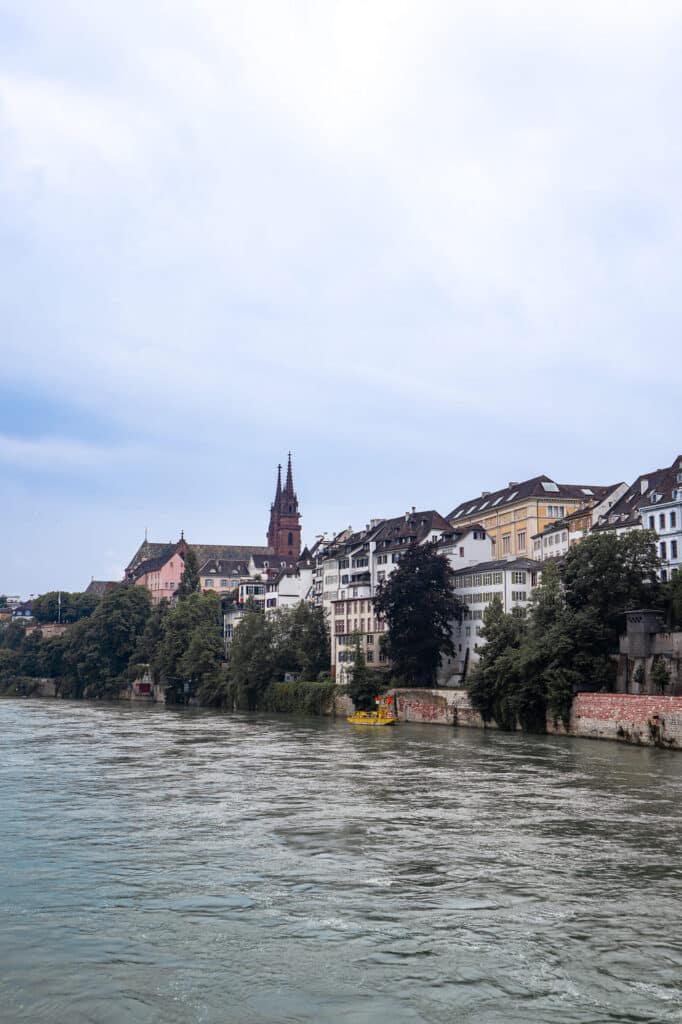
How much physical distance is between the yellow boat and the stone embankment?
403 centimetres

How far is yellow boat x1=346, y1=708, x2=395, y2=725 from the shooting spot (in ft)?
264

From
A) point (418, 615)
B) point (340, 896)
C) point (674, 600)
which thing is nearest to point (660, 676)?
point (674, 600)

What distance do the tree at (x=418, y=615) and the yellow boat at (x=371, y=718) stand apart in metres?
7.37

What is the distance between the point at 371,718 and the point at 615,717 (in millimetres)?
25064

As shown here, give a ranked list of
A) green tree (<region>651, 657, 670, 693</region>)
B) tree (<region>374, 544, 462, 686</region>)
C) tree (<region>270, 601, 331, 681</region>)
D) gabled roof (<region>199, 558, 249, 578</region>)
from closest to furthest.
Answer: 1. green tree (<region>651, 657, 670, 693</region>)
2. tree (<region>374, 544, 462, 686</region>)
3. tree (<region>270, 601, 331, 681</region>)
4. gabled roof (<region>199, 558, 249, 578</region>)

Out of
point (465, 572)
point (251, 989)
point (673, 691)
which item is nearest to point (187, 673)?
point (465, 572)

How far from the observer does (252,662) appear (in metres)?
104

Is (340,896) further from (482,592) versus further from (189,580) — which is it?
(189,580)

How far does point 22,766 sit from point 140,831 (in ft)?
60.5

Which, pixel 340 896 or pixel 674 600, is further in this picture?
pixel 674 600

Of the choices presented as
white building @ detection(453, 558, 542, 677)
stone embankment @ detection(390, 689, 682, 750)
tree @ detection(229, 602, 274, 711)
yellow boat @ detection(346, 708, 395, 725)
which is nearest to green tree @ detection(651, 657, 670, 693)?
stone embankment @ detection(390, 689, 682, 750)

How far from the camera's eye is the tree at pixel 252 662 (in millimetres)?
104044

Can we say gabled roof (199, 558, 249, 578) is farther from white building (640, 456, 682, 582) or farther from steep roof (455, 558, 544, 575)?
white building (640, 456, 682, 582)

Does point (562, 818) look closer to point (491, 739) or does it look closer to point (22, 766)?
point (22, 766)
